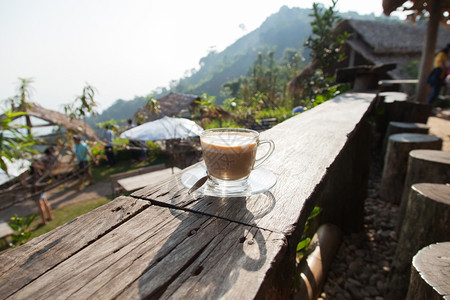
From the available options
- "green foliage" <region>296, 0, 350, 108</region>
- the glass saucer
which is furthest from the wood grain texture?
"green foliage" <region>296, 0, 350, 108</region>

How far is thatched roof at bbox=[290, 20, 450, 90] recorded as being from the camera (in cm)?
1094

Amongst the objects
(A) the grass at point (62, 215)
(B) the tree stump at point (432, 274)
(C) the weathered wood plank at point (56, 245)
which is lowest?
(A) the grass at point (62, 215)

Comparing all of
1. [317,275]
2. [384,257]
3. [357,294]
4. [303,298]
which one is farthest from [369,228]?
[303,298]

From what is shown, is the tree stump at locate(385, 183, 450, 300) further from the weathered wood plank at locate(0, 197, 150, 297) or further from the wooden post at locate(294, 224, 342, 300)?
the weathered wood plank at locate(0, 197, 150, 297)

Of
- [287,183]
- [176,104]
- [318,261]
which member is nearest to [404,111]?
[318,261]

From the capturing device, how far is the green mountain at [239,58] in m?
62.2

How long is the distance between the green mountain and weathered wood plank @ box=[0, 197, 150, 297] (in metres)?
50.1

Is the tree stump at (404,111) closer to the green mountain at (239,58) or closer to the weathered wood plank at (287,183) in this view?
the weathered wood plank at (287,183)

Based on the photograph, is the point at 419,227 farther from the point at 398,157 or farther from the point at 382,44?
the point at 382,44

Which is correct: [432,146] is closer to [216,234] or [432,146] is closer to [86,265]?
[216,234]

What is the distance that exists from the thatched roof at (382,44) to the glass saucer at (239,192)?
10.4m

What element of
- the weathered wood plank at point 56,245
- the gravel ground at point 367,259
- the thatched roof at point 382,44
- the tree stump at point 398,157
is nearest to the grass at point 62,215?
the gravel ground at point 367,259

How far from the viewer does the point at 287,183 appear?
0.81 meters

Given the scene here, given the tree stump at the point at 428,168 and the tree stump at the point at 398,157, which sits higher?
the tree stump at the point at 428,168
